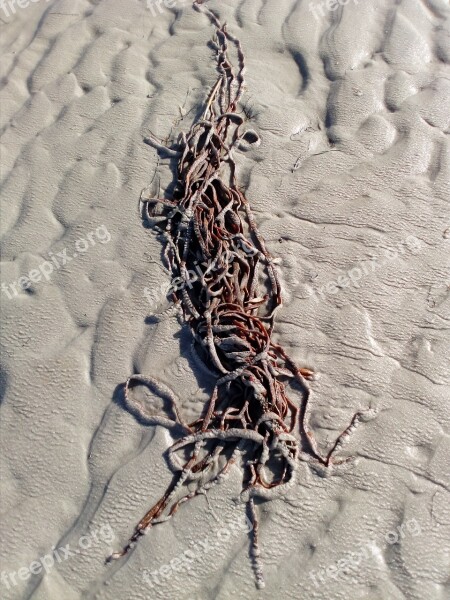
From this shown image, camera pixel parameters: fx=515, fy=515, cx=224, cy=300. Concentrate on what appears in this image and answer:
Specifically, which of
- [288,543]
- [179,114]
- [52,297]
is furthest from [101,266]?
[288,543]

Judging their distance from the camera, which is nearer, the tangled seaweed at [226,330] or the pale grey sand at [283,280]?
the pale grey sand at [283,280]

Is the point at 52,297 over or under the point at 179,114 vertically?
under

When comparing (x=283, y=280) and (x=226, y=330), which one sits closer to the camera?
(x=226, y=330)

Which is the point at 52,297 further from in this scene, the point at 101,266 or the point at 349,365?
the point at 349,365

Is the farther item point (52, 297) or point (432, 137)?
point (432, 137)
